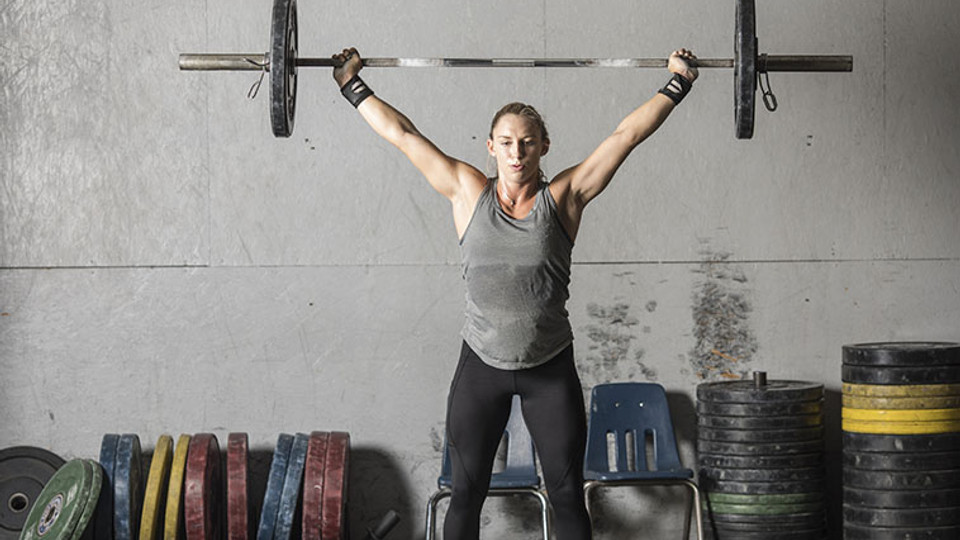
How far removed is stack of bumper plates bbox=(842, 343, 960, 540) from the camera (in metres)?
3.53

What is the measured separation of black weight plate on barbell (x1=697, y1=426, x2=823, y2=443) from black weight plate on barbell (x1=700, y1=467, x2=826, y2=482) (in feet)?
0.35

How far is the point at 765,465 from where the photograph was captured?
143 inches

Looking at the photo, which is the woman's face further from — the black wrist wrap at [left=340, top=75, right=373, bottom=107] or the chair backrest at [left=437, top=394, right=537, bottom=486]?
the chair backrest at [left=437, top=394, right=537, bottom=486]

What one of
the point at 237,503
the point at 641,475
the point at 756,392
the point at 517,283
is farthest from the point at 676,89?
the point at 237,503

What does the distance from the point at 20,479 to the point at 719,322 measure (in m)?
2.70

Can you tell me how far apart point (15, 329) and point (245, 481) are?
1111mm

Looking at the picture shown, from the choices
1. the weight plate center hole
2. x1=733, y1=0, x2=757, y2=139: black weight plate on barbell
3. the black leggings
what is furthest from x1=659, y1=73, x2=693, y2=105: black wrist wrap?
the weight plate center hole

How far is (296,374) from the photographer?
393cm

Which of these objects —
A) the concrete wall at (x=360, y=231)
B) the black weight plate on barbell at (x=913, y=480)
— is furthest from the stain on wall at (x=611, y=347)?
the black weight plate on barbell at (x=913, y=480)

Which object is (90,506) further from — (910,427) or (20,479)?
(910,427)

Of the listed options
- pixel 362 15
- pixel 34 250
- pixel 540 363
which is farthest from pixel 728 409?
pixel 34 250

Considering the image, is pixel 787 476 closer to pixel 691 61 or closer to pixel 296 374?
pixel 691 61

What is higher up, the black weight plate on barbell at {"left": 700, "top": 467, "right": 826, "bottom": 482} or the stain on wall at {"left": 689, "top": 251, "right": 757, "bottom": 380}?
the stain on wall at {"left": 689, "top": 251, "right": 757, "bottom": 380}

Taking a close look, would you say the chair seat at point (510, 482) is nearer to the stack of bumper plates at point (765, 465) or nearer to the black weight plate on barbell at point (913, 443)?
the stack of bumper plates at point (765, 465)
